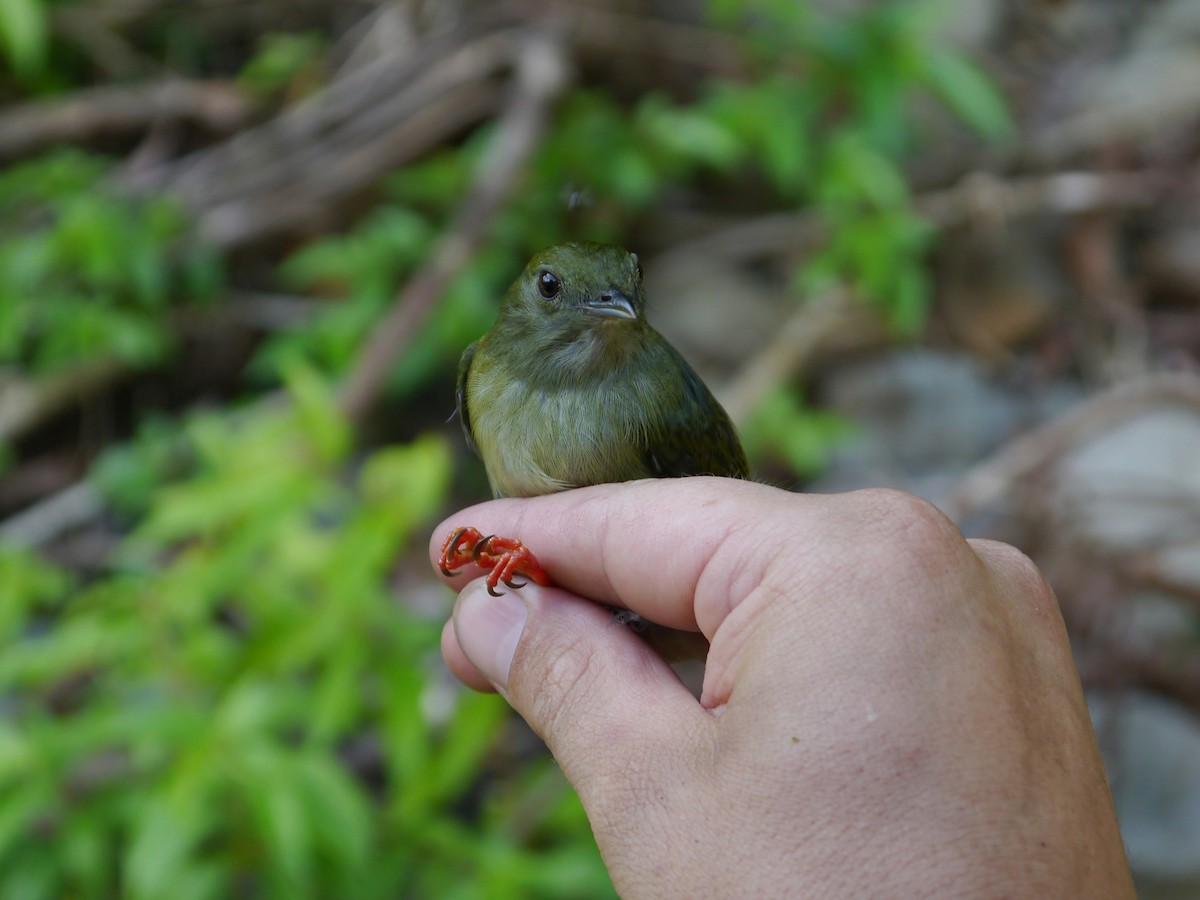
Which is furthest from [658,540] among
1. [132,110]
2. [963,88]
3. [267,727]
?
[132,110]

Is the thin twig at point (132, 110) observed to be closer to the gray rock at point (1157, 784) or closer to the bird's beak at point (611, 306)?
the bird's beak at point (611, 306)

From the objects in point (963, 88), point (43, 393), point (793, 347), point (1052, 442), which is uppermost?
point (963, 88)

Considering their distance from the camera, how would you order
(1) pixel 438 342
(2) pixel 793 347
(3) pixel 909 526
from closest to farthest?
1. (3) pixel 909 526
2. (1) pixel 438 342
3. (2) pixel 793 347

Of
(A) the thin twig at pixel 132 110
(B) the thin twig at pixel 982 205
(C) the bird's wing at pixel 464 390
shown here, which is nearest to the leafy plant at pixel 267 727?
(C) the bird's wing at pixel 464 390

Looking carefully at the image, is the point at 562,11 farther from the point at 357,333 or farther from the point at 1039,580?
the point at 1039,580

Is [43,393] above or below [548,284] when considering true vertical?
below

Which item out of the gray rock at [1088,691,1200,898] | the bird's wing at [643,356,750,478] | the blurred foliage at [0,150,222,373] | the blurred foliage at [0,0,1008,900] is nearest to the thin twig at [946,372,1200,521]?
the blurred foliage at [0,0,1008,900]

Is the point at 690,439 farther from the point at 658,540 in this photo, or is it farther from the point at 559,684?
the point at 559,684
